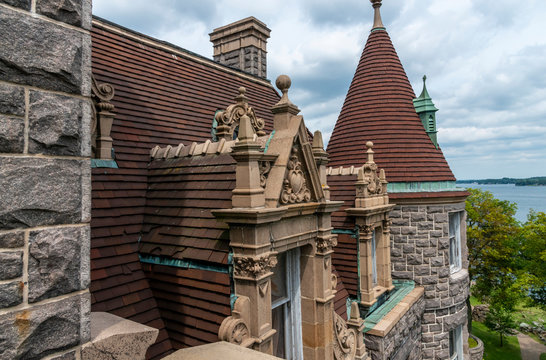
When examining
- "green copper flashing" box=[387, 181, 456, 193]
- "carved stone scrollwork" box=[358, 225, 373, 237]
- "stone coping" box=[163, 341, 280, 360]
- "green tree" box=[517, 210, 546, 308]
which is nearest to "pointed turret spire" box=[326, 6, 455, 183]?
"green copper flashing" box=[387, 181, 456, 193]

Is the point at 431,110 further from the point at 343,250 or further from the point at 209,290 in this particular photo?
the point at 209,290

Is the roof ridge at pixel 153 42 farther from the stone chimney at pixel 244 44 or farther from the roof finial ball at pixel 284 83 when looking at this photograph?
the roof finial ball at pixel 284 83

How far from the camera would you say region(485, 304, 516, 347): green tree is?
20.4m

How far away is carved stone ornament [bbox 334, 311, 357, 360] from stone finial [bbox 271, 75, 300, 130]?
3348 millimetres

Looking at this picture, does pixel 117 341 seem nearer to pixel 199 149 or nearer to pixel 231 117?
pixel 199 149

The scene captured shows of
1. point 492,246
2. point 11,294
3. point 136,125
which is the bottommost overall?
point 492,246

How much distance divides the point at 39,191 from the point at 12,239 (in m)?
0.22

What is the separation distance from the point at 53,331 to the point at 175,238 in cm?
345

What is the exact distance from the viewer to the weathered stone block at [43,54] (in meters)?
1.45

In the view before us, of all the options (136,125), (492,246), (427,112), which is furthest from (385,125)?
(492,246)

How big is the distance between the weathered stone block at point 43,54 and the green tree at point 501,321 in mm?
25250

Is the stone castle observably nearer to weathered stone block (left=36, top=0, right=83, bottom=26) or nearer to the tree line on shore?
weathered stone block (left=36, top=0, right=83, bottom=26)

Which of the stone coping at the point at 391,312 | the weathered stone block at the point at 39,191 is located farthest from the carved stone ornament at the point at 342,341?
the weathered stone block at the point at 39,191

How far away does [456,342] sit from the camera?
40.2 ft
